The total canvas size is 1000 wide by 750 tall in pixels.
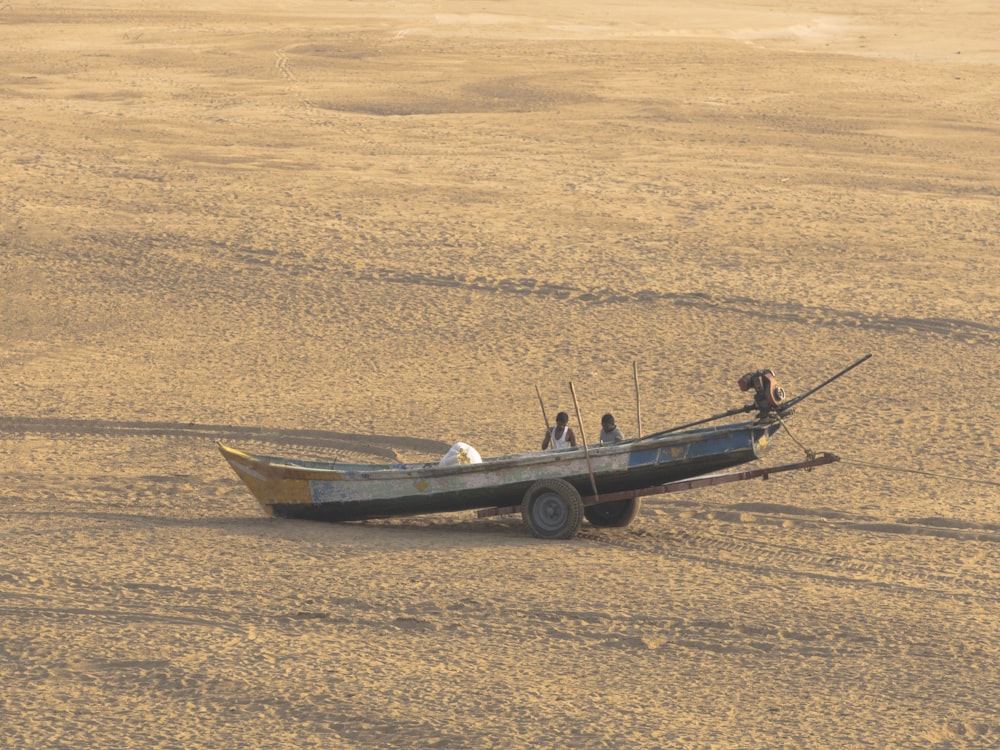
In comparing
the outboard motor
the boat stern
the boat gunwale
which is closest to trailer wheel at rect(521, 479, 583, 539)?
the boat gunwale

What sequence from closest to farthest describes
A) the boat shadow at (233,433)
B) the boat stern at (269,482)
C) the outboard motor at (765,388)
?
the outboard motor at (765,388) → the boat stern at (269,482) → the boat shadow at (233,433)

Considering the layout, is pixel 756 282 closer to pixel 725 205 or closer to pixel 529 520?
pixel 725 205

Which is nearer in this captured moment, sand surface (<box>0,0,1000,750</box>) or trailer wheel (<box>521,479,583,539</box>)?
sand surface (<box>0,0,1000,750</box>)

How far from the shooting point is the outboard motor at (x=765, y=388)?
11.3m

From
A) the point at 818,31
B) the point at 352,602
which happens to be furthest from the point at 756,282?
the point at 818,31

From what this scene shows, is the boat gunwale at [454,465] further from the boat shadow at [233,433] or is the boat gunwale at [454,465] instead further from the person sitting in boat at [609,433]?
the boat shadow at [233,433]

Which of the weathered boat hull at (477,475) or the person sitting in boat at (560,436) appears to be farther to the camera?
the person sitting in boat at (560,436)

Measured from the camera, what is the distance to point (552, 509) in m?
11.9

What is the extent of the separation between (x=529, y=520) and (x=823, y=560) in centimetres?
215

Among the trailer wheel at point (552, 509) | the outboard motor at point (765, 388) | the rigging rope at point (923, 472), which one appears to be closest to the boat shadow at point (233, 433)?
the trailer wheel at point (552, 509)

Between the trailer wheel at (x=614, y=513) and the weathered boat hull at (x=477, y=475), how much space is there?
0.45 m

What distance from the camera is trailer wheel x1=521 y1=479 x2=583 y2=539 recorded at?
38.5ft

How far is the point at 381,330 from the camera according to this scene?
1739 centimetres

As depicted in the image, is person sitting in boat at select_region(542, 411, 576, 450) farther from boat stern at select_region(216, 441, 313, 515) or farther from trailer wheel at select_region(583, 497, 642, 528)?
boat stern at select_region(216, 441, 313, 515)
